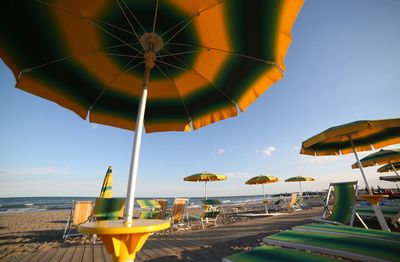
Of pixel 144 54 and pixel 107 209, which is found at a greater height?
pixel 144 54

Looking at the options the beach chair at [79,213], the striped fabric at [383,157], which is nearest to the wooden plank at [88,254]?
the beach chair at [79,213]

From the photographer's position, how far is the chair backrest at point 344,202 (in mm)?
4301

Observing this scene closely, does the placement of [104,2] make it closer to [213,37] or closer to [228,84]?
[213,37]

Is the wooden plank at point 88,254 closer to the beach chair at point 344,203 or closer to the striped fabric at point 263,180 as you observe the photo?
the beach chair at point 344,203

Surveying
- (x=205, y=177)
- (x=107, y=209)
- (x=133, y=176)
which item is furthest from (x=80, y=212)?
(x=205, y=177)

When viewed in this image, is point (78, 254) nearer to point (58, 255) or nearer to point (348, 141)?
point (58, 255)

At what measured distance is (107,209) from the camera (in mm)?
5191

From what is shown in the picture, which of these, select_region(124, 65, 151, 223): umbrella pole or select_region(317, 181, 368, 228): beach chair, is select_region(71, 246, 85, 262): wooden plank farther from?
select_region(317, 181, 368, 228): beach chair

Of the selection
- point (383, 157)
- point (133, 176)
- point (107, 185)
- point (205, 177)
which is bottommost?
point (133, 176)

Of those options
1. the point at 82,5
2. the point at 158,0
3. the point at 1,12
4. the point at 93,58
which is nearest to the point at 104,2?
the point at 82,5

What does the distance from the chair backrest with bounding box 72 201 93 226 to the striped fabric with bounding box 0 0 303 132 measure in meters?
4.47

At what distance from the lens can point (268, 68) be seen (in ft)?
8.11

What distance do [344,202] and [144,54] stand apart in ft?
17.5

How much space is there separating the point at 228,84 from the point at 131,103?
161 centimetres
